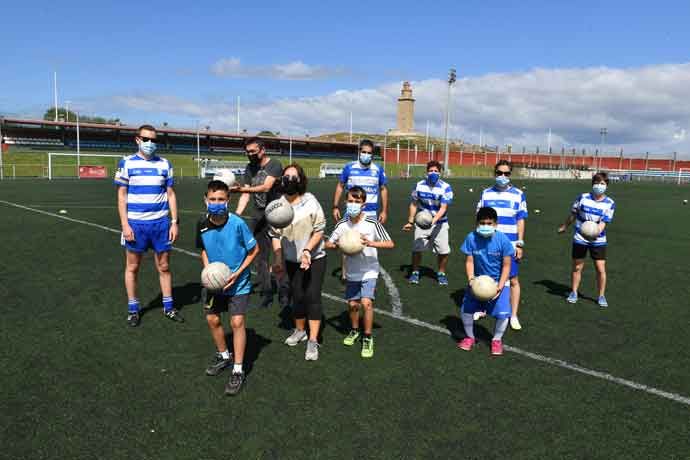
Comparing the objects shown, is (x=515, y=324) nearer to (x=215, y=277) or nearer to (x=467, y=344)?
(x=467, y=344)

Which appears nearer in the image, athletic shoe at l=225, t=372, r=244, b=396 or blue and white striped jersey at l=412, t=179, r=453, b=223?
athletic shoe at l=225, t=372, r=244, b=396

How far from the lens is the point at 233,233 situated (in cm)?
462

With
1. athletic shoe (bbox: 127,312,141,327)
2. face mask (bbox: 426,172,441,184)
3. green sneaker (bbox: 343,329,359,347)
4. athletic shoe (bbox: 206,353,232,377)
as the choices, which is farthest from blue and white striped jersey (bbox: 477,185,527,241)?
athletic shoe (bbox: 127,312,141,327)

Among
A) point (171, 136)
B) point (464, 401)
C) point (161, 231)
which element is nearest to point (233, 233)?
point (161, 231)

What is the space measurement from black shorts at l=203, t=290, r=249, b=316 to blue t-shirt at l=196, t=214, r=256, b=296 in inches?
3.0

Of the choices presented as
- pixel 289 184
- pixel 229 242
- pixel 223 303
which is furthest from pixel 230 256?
pixel 289 184

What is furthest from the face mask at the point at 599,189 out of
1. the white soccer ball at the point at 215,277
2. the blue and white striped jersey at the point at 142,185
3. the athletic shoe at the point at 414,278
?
the blue and white striped jersey at the point at 142,185

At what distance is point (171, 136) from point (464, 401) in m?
76.7

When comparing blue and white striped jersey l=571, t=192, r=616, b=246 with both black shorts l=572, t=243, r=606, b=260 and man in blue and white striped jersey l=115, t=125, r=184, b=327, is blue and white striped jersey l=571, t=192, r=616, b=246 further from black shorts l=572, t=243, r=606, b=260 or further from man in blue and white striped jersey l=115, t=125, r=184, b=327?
man in blue and white striped jersey l=115, t=125, r=184, b=327

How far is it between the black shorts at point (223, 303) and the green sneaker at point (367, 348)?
4.95 feet

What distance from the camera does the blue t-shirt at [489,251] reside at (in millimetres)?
5457

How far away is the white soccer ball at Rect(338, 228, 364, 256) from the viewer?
509 centimetres

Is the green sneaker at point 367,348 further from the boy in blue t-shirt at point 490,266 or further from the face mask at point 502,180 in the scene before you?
the face mask at point 502,180

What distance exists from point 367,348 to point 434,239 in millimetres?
3698
